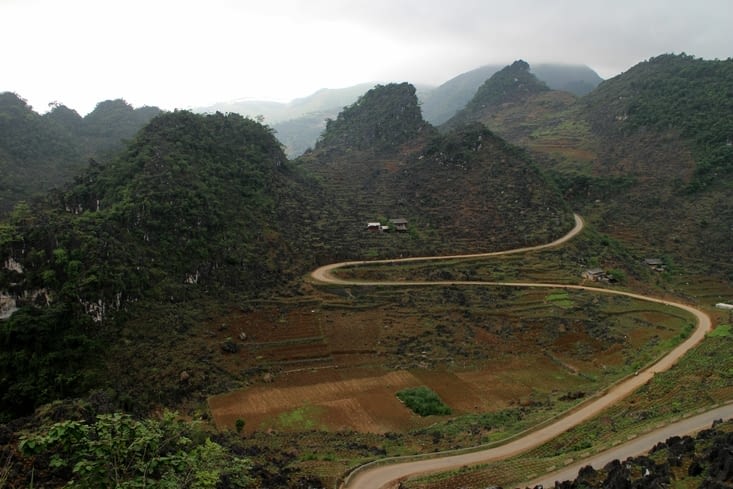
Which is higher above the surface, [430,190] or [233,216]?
[430,190]

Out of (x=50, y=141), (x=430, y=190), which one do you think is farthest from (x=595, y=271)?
(x=50, y=141)

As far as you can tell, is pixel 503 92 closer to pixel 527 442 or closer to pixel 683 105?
pixel 683 105

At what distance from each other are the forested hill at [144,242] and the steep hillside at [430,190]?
11.5 m

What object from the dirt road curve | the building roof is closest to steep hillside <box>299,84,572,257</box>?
the building roof

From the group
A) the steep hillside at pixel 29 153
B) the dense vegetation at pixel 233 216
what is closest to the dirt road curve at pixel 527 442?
the dense vegetation at pixel 233 216

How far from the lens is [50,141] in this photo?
10381cm

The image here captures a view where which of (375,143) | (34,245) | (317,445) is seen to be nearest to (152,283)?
(34,245)

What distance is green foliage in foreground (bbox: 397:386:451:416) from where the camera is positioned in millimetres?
35525

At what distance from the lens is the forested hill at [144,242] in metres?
34.3

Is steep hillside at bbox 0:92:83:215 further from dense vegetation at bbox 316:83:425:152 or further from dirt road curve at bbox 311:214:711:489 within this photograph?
dirt road curve at bbox 311:214:711:489

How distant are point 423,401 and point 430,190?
56398 millimetres

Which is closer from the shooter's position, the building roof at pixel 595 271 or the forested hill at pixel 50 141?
the building roof at pixel 595 271

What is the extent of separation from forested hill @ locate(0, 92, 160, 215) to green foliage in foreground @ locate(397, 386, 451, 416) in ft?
211

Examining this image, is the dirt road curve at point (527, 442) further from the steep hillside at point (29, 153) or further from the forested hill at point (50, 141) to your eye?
the steep hillside at point (29, 153)
